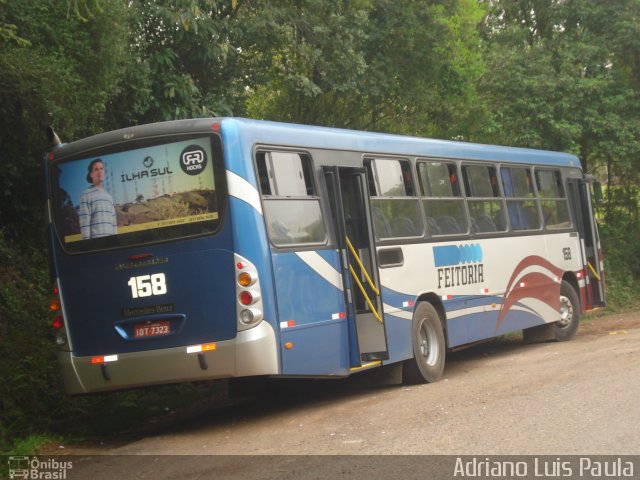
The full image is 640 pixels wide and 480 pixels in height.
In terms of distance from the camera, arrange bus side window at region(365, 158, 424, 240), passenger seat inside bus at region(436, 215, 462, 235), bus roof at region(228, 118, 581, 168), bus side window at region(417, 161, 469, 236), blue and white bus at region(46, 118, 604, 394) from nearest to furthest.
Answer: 1. blue and white bus at region(46, 118, 604, 394)
2. bus roof at region(228, 118, 581, 168)
3. bus side window at region(365, 158, 424, 240)
4. bus side window at region(417, 161, 469, 236)
5. passenger seat inside bus at region(436, 215, 462, 235)

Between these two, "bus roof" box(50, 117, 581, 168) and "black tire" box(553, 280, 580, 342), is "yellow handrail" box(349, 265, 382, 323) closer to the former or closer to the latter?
"bus roof" box(50, 117, 581, 168)

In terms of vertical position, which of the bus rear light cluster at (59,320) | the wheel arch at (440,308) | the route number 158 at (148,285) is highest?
the route number 158 at (148,285)

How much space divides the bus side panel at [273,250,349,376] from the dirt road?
556mm

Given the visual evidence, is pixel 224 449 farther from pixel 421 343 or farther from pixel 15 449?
pixel 421 343

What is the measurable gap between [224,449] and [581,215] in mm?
11052

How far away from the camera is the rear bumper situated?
9.38m

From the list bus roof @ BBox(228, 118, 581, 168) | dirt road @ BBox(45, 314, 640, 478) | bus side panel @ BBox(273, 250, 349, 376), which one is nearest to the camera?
dirt road @ BBox(45, 314, 640, 478)

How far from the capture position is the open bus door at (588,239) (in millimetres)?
17953

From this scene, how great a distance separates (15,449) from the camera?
9250mm

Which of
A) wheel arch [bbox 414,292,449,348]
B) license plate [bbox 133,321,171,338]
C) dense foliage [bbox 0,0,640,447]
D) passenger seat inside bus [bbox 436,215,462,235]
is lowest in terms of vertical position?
wheel arch [bbox 414,292,449,348]

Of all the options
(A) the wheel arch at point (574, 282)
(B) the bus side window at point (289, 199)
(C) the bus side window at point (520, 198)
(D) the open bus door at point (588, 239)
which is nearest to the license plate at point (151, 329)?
(B) the bus side window at point (289, 199)

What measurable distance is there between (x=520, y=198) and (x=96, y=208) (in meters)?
7.88

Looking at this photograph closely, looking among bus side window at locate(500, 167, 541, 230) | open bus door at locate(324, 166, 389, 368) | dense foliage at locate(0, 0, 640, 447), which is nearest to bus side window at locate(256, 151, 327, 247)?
open bus door at locate(324, 166, 389, 368)

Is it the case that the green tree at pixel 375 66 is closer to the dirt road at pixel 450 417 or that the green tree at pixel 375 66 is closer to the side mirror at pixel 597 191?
the side mirror at pixel 597 191
